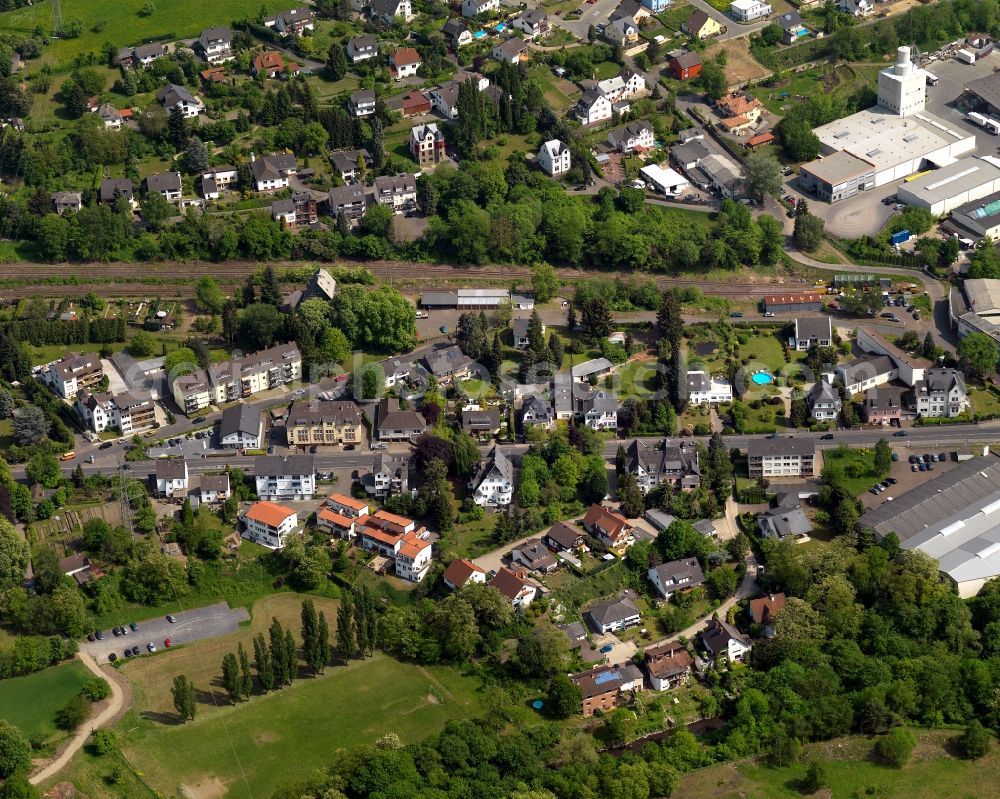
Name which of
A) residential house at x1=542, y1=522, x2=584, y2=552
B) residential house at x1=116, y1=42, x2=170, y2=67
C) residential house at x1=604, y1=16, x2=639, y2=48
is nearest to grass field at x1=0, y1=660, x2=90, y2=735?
residential house at x1=542, y1=522, x2=584, y2=552

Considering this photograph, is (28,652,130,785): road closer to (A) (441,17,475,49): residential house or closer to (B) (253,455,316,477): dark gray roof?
(B) (253,455,316,477): dark gray roof

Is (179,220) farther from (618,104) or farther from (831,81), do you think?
(831,81)

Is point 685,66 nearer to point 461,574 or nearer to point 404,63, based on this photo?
point 404,63

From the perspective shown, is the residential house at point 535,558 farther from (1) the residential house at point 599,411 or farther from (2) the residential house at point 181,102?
(2) the residential house at point 181,102

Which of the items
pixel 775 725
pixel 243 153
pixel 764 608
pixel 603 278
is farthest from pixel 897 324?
pixel 243 153

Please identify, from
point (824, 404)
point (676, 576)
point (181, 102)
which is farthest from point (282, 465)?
point (181, 102)

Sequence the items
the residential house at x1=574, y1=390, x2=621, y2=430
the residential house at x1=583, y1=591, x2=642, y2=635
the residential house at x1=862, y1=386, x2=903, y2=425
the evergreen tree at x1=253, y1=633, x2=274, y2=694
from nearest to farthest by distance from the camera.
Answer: the evergreen tree at x1=253, y1=633, x2=274, y2=694, the residential house at x1=583, y1=591, x2=642, y2=635, the residential house at x1=574, y1=390, x2=621, y2=430, the residential house at x1=862, y1=386, x2=903, y2=425

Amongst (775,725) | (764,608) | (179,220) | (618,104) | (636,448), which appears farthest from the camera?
(618,104)
